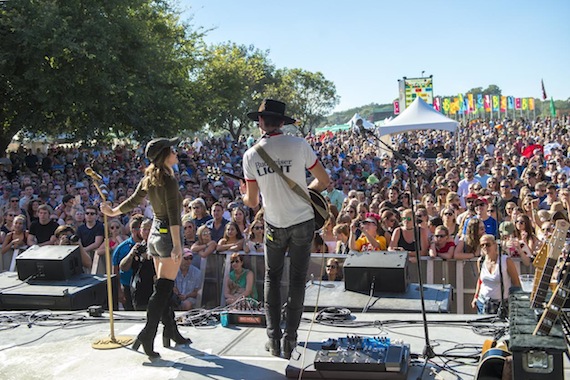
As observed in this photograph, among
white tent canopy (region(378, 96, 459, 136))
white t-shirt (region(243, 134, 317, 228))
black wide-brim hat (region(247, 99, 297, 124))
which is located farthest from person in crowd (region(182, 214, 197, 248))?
white tent canopy (region(378, 96, 459, 136))

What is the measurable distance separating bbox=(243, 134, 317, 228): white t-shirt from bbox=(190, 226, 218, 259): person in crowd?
12.4ft

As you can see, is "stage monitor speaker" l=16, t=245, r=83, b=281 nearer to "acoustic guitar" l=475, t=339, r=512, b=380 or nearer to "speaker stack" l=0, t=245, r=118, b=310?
"speaker stack" l=0, t=245, r=118, b=310

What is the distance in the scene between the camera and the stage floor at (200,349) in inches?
174

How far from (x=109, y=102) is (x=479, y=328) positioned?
17.4 metres

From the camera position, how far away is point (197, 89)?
92.2ft

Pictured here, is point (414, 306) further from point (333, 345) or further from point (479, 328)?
point (333, 345)

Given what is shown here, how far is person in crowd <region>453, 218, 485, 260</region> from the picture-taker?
7617 millimetres

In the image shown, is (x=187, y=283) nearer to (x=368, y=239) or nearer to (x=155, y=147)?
(x=368, y=239)

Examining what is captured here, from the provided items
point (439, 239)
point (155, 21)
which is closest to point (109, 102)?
point (155, 21)

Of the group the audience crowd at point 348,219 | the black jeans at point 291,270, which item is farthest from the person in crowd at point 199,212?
the black jeans at point 291,270

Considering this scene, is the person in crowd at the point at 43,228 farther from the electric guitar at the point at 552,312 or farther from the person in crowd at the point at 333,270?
the electric guitar at the point at 552,312

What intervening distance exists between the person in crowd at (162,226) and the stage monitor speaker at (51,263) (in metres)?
2.81

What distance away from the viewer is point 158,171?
185 inches

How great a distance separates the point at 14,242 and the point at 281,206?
6594mm
